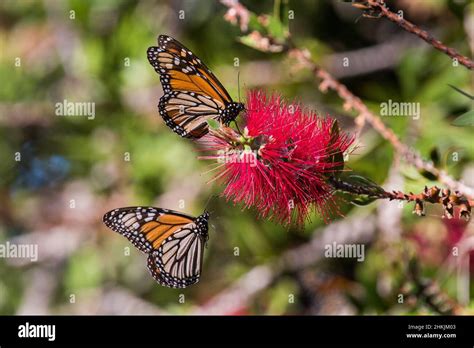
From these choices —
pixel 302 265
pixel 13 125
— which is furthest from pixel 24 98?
pixel 302 265

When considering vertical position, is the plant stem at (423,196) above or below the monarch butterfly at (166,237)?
above

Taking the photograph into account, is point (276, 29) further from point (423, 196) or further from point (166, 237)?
point (166, 237)

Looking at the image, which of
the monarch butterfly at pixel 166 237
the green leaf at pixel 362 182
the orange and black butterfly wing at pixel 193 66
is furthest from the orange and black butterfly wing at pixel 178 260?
the green leaf at pixel 362 182

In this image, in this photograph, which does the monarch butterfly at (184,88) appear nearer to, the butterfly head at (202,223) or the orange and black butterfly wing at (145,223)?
the orange and black butterfly wing at (145,223)

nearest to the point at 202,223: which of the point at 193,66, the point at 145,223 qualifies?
the point at 145,223

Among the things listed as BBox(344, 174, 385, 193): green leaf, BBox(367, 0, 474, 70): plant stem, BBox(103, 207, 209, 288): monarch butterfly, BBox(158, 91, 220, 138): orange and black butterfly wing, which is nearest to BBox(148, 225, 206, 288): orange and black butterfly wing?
BBox(103, 207, 209, 288): monarch butterfly

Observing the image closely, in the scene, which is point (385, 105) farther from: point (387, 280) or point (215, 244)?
point (215, 244)
